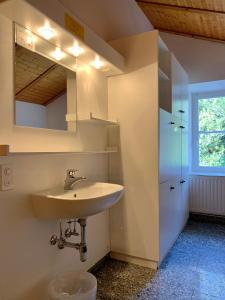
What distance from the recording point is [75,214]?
1.32 meters

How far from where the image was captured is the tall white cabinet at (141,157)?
207 cm

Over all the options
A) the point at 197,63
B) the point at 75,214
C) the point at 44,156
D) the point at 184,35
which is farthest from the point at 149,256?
the point at 184,35

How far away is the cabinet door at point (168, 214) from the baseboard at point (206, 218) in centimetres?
88

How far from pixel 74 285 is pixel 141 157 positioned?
3.68 ft

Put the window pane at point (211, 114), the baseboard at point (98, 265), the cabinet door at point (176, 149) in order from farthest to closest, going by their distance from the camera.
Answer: the window pane at point (211, 114)
the cabinet door at point (176, 149)
the baseboard at point (98, 265)

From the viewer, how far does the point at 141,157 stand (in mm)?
2117

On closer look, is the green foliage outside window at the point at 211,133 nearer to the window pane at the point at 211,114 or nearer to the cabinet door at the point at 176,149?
the window pane at the point at 211,114

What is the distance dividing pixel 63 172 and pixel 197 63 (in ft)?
8.60

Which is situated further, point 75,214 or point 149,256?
point 149,256

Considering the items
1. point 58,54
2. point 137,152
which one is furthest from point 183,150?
point 58,54

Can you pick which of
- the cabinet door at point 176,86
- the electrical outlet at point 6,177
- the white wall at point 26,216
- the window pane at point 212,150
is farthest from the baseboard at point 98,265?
the window pane at point 212,150

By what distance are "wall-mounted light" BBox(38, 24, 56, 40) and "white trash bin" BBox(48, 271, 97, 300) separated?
1558mm

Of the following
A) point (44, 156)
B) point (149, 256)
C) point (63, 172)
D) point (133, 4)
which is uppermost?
point (133, 4)

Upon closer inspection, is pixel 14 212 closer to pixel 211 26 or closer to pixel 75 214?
pixel 75 214
